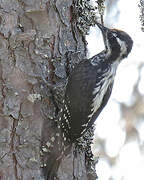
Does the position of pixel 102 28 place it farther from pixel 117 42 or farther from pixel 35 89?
pixel 35 89

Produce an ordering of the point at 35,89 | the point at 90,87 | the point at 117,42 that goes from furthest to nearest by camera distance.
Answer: the point at 117,42, the point at 90,87, the point at 35,89

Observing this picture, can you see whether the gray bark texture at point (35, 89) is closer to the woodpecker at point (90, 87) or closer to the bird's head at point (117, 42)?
the woodpecker at point (90, 87)

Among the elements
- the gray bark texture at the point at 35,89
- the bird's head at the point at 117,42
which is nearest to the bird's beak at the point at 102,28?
the bird's head at the point at 117,42

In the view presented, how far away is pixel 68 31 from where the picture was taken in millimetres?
4285

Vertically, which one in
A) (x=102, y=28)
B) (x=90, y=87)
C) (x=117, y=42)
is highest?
(x=102, y=28)

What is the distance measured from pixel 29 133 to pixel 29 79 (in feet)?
1.34

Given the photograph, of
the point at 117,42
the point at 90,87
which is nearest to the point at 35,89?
the point at 90,87

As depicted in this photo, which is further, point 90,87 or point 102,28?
point 102,28

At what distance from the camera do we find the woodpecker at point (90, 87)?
4.14 m

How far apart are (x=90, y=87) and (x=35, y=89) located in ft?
1.70

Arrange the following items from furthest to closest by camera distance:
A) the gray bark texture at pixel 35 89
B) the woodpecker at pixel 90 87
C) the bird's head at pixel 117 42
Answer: the bird's head at pixel 117 42 < the woodpecker at pixel 90 87 < the gray bark texture at pixel 35 89

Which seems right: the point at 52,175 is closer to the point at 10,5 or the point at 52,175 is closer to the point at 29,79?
the point at 29,79

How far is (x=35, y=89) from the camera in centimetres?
400

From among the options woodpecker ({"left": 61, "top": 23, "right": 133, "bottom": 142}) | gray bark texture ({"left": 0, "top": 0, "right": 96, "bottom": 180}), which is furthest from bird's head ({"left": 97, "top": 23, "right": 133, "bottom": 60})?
gray bark texture ({"left": 0, "top": 0, "right": 96, "bottom": 180})
